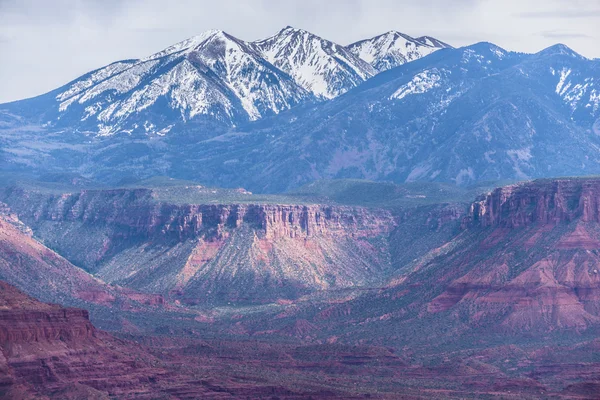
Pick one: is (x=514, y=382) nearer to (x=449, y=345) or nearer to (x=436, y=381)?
(x=436, y=381)

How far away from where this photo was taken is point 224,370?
16625 cm

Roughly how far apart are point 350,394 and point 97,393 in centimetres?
2238

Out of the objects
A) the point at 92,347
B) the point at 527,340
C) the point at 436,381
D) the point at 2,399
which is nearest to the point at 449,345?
the point at 527,340

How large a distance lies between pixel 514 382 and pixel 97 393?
139ft

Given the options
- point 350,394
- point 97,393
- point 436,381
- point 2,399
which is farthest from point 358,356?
point 2,399

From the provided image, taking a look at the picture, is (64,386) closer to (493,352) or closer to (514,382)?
(514,382)

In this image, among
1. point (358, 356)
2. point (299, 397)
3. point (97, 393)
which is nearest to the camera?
point (97, 393)

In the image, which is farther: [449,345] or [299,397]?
[449,345]

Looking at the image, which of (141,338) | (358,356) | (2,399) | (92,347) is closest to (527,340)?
(358,356)

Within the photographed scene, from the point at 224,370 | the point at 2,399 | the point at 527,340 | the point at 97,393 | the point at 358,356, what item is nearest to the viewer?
the point at 2,399

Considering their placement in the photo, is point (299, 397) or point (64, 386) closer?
point (64, 386)

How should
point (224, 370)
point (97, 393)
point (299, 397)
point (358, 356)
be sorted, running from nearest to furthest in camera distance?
point (97, 393)
point (299, 397)
point (224, 370)
point (358, 356)

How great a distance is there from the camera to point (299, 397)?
506 ft

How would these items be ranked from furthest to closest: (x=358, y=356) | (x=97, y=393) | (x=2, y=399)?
(x=358, y=356) → (x=97, y=393) → (x=2, y=399)
